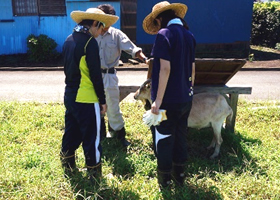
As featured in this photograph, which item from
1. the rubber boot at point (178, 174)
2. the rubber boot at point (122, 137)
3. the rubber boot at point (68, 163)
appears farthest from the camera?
the rubber boot at point (122, 137)

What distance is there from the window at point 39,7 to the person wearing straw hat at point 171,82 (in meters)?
10.4

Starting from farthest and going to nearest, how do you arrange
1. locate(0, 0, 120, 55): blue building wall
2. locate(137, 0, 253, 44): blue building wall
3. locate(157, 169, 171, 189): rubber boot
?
locate(137, 0, 253, 44): blue building wall < locate(0, 0, 120, 55): blue building wall < locate(157, 169, 171, 189): rubber boot

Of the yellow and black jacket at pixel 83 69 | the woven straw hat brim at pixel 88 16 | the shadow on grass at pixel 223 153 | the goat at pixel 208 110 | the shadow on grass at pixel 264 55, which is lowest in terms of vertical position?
the shadow on grass at pixel 223 153

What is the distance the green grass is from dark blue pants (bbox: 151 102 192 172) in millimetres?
352

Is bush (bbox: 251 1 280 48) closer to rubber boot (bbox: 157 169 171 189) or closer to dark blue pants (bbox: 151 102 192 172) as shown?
dark blue pants (bbox: 151 102 192 172)

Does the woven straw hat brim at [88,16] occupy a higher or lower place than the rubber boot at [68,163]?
higher

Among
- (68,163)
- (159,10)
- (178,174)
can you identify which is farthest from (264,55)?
(68,163)

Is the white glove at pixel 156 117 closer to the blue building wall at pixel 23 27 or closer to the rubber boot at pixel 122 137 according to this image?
the rubber boot at pixel 122 137

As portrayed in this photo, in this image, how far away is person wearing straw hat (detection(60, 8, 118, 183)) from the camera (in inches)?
119

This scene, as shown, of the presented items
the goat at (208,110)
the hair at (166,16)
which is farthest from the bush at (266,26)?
the hair at (166,16)

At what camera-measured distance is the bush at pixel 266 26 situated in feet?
48.1

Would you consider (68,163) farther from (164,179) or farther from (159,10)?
(159,10)

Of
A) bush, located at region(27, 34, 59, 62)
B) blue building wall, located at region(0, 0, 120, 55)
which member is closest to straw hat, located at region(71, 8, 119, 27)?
bush, located at region(27, 34, 59, 62)

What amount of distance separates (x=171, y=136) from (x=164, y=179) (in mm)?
543
